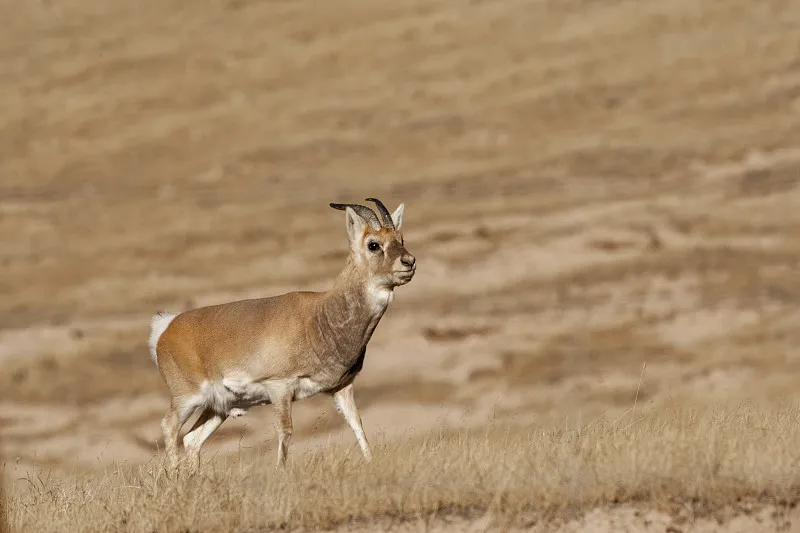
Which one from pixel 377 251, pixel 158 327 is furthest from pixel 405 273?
pixel 158 327

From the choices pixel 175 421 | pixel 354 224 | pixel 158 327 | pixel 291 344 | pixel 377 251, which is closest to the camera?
pixel 291 344

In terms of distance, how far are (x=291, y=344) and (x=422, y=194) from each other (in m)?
16.8

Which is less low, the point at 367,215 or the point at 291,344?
the point at 367,215

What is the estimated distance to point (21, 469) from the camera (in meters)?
21.1

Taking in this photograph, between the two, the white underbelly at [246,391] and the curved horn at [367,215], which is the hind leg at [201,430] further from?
the curved horn at [367,215]

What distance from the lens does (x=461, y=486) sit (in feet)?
30.9

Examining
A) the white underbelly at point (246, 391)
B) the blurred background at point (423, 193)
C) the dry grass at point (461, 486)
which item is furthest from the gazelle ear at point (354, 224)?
the blurred background at point (423, 193)

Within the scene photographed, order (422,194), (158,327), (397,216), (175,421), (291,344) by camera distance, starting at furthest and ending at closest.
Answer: (422,194), (158,327), (397,216), (175,421), (291,344)

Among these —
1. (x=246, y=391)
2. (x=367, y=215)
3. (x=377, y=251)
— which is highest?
(x=367, y=215)

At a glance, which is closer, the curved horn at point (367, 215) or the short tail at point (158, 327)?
the curved horn at point (367, 215)

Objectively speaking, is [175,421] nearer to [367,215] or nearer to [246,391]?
[246,391]

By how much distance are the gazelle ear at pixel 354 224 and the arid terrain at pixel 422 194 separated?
28.2ft

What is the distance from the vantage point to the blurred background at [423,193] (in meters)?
24.2

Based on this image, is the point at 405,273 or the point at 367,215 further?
the point at 367,215
